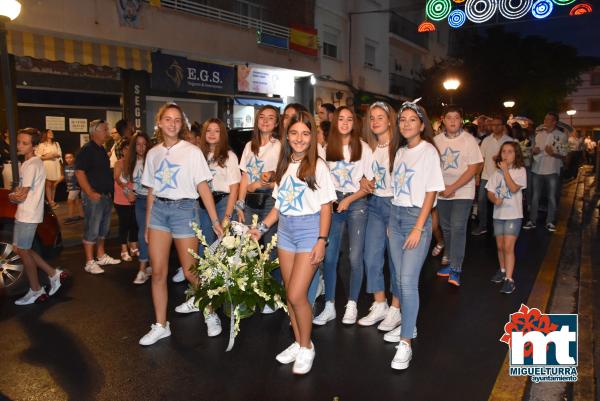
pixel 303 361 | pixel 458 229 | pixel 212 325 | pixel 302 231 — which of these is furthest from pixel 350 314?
pixel 458 229

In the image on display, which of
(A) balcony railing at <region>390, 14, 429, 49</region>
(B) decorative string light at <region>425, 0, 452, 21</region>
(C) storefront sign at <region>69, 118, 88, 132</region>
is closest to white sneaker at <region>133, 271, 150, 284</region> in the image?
(C) storefront sign at <region>69, 118, 88, 132</region>

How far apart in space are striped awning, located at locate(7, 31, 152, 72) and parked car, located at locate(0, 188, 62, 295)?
6.29 metres

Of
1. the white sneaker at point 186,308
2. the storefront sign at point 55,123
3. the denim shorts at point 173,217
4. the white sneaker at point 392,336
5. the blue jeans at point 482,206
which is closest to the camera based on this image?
the denim shorts at point 173,217

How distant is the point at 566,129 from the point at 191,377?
9.65 metres

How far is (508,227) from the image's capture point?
20.4 ft

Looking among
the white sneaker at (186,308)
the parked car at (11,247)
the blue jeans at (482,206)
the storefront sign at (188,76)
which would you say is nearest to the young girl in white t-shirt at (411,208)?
the white sneaker at (186,308)

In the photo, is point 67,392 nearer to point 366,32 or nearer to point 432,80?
point 366,32

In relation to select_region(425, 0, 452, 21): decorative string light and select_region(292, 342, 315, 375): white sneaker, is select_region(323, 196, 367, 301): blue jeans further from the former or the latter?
select_region(425, 0, 452, 21): decorative string light

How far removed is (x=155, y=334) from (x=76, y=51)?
31.0 feet

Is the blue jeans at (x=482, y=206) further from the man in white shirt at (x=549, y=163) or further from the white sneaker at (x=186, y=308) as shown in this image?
the white sneaker at (x=186, y=308)

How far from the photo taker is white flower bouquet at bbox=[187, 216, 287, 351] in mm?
4234

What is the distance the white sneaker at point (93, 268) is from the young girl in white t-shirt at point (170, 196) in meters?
2.53

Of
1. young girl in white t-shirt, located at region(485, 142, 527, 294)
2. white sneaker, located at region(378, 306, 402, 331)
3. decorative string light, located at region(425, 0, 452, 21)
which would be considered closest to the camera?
white sneaker, located at region(378, 306, 402, 331)

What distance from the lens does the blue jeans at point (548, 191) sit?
10133 mm
